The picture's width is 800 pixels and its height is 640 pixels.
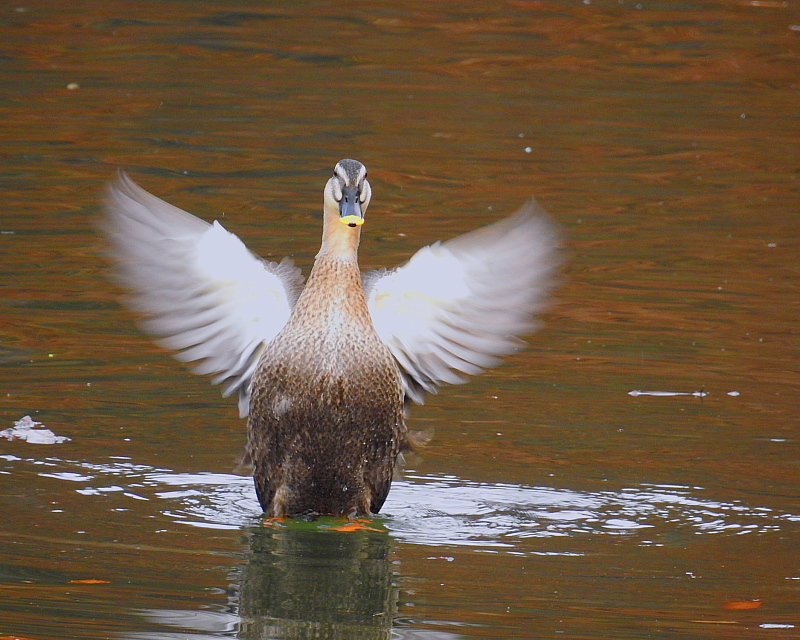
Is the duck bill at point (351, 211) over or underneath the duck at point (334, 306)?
over

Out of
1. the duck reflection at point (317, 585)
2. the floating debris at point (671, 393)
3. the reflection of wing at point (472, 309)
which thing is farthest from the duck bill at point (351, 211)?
the floating debris at point (671, 393)

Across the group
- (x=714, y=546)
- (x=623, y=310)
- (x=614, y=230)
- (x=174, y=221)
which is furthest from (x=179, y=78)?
(x=714, y=546)

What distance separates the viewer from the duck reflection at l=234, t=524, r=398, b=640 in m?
4.64

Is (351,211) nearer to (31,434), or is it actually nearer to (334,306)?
(334,306)

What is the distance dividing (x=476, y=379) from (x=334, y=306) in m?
2.23

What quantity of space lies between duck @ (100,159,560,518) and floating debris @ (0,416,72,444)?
80cm

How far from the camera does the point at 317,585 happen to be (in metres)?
5.06

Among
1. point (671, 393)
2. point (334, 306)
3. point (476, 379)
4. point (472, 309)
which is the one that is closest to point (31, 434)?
point (334, 306)

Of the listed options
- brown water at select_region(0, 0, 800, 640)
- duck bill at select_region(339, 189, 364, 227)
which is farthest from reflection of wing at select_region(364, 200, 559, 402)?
brown water at select_region(0, 0, 800, 640)

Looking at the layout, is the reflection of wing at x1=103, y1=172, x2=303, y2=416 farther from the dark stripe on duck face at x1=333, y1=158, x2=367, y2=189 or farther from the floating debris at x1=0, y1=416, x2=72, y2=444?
the floating debris at x1=0, y1=416, x2=72, y2=444

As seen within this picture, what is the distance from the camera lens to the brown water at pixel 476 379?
500cm

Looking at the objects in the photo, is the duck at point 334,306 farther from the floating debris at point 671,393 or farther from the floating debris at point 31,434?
the floating debris at point 671,393

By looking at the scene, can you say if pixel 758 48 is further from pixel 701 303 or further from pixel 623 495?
pixel 623 495

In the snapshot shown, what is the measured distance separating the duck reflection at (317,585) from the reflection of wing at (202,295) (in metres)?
0.76
